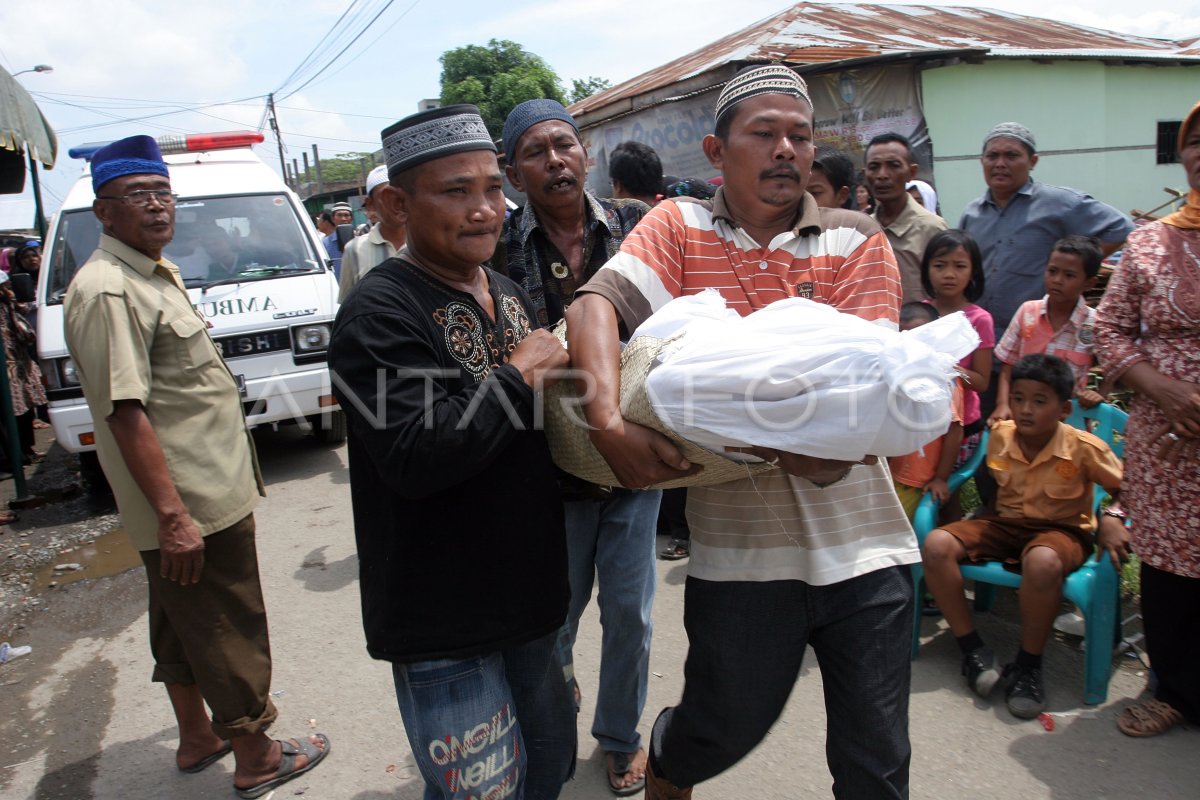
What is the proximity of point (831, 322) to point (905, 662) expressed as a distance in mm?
889

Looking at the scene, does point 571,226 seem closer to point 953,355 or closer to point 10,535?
point 953,355

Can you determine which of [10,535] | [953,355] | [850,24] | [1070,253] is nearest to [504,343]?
[953,355]

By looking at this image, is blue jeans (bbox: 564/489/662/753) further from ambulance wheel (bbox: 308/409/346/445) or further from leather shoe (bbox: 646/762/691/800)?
ambulance wheel (bbox: 308/409/346/445)

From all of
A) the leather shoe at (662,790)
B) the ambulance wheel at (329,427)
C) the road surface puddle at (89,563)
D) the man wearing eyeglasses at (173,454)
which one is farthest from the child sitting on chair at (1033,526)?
the ambulance wheel at (329,427)

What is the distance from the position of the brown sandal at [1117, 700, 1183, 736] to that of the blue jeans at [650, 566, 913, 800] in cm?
138

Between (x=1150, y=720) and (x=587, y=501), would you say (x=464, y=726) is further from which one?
(x=1150, y=720)

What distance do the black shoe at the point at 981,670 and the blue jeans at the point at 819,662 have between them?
1345mm

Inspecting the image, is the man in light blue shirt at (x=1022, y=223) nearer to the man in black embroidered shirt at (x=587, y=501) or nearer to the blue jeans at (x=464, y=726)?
the man in black embroidered shirt at (x=587, y=501)

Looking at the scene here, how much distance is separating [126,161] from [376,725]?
6.91 feet

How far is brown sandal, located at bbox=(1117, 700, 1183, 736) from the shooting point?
8.87ft

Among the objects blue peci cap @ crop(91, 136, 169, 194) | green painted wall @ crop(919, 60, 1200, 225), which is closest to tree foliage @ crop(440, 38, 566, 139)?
green painted wall @ crop(919, 60, 1200, 225)

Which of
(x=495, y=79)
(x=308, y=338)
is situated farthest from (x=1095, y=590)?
(x=495, y=79)

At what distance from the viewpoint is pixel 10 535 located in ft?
18.7

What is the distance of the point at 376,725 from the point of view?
310 cm
